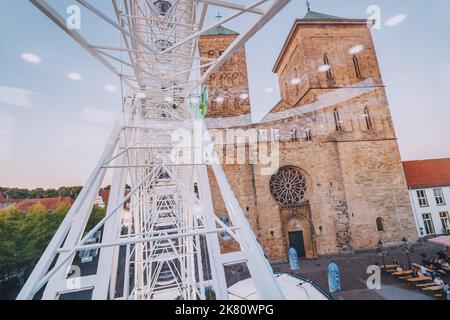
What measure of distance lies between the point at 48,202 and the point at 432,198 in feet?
94.6

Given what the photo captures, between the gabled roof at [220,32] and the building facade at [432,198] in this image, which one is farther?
the gabled roof at [220,32]

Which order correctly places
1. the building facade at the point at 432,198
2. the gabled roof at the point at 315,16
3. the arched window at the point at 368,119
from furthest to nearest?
the gabled roof at the point at 315,16 → the arched window at the point at 368,119 → the building facade at the point at 432,198

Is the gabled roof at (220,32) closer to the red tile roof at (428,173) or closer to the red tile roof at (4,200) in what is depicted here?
the red tile roof at (428,173)

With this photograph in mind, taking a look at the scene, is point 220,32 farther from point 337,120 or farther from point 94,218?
point 94,218

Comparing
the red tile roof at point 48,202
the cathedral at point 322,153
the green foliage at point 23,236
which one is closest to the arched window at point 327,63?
the cathedral at point 322,153

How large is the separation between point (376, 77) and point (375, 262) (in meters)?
14.6

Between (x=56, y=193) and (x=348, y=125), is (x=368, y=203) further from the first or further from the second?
(x=56, y=193)

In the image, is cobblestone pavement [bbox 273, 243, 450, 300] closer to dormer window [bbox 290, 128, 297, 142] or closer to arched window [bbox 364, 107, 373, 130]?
dormer window [bbox 290, 128, 297, 142]

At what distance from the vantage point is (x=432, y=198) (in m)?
13.6

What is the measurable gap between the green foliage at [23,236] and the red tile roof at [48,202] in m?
1.31

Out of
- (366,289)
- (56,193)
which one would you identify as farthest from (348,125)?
(56,193)

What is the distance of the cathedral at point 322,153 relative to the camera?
1320 cm

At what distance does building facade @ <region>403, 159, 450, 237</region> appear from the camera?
1292cm

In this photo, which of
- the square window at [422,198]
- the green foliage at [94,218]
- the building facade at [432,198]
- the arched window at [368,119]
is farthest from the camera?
the green foliage at [94,218]
